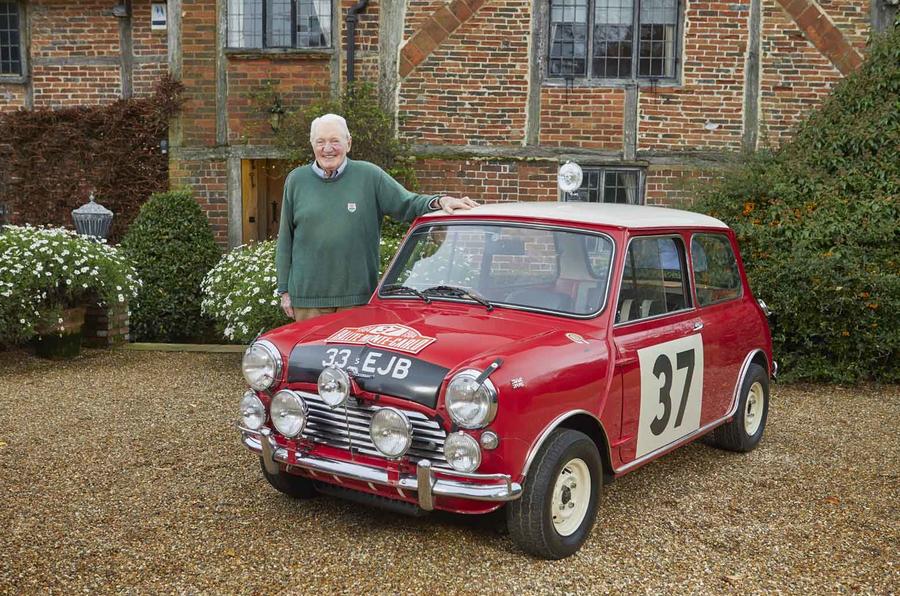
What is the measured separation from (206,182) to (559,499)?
9251 mm

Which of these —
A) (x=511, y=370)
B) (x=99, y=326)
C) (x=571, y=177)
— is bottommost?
(x=99, y=326)

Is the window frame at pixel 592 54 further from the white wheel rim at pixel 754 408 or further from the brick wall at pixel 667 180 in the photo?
the white wheel rim at pixel 754 408

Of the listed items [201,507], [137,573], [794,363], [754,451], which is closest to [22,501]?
[201,507]

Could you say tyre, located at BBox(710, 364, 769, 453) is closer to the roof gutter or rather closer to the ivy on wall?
the roof gutter

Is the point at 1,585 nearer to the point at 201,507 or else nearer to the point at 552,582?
the point at 201,507

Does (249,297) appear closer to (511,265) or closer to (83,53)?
(511,265)

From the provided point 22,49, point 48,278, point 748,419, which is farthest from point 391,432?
point 22,49

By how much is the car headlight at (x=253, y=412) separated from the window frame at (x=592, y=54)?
8.47 meters

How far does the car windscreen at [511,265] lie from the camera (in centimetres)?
434

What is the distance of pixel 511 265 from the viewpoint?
456cm

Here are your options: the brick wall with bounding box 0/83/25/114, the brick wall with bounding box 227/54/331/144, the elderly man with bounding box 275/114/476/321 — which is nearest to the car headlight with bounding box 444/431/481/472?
the elderly man with bounding box 275/114/476/321

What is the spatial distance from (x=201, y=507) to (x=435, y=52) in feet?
27.1

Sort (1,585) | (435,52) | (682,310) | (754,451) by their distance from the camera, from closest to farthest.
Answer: (1,585)
(682,310)
(754,451)
(435,52)

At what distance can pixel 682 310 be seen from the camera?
484 cm
